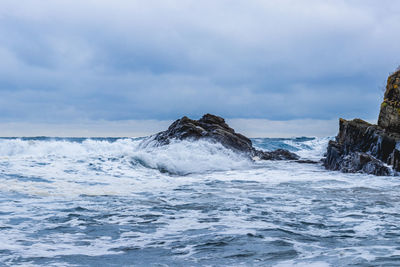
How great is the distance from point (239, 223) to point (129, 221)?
168 cm

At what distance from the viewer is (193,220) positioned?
6.03 meters

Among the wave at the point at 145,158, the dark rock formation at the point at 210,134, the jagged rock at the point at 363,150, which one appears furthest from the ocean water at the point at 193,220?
the dark rock formation at the point at 210,134

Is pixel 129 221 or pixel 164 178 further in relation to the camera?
pixel 164 178

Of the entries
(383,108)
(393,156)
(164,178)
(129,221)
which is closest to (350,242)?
(129,221)

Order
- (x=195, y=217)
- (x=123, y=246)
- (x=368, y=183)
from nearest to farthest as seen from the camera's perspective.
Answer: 1. (x=123, y=246)
2. (x=195, y=217)
3. (x=368, y=183)

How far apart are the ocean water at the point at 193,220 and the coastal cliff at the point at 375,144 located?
1015 millimetres

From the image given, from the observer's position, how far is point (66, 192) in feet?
28.8

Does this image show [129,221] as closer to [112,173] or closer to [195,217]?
[195,217]

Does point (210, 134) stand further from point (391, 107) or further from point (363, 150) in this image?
point (391, 107)

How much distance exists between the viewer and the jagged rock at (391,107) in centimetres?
1385

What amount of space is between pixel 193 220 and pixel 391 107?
1108 cm

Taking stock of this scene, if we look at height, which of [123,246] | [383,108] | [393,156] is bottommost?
[123,246]

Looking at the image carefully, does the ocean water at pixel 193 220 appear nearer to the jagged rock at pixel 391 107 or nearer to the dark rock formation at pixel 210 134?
the jagged rock at pixel 391 107

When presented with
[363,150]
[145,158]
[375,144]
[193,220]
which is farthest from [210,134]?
[193,220]
